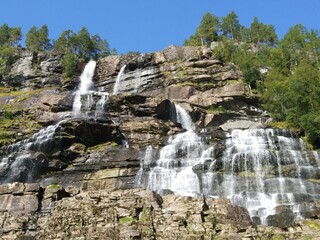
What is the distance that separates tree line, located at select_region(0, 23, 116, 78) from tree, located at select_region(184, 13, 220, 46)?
19.7 m

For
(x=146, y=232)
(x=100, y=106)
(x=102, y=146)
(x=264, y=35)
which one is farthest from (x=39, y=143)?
(x=264, y=35)

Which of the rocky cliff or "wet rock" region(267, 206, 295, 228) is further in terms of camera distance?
"wet rock" region(267, 206, 295, 228)

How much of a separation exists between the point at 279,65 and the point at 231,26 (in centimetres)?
3411

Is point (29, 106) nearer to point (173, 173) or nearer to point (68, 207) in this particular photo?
point (173, 173)

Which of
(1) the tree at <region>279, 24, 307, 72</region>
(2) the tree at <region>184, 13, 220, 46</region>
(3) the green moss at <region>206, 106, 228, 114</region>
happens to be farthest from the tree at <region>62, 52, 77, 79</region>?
(1) the tree at <region>279, 24, 307, 72</region>

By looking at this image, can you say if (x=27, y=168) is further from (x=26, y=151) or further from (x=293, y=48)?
(x=293, y=48)

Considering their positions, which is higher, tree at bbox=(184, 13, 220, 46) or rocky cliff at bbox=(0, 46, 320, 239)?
tree at bbox=(184, 13, 220, 46)

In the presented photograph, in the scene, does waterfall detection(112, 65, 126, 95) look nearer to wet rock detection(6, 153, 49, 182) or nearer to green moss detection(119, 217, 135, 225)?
wet rock detection(6, 153, 49, 182)

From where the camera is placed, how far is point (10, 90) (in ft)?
236

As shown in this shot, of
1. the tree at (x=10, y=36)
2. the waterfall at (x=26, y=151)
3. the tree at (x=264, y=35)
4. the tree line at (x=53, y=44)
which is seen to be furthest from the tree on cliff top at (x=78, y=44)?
the waterfall at (x=26, y=151)

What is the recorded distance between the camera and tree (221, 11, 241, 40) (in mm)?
98688

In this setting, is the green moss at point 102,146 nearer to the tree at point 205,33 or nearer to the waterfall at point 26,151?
the waterfall at point 26,151

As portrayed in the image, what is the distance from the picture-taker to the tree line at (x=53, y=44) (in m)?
80.6

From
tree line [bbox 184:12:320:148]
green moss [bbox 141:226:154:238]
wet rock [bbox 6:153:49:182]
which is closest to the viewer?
green moss [bbox 141:226:154:238]
